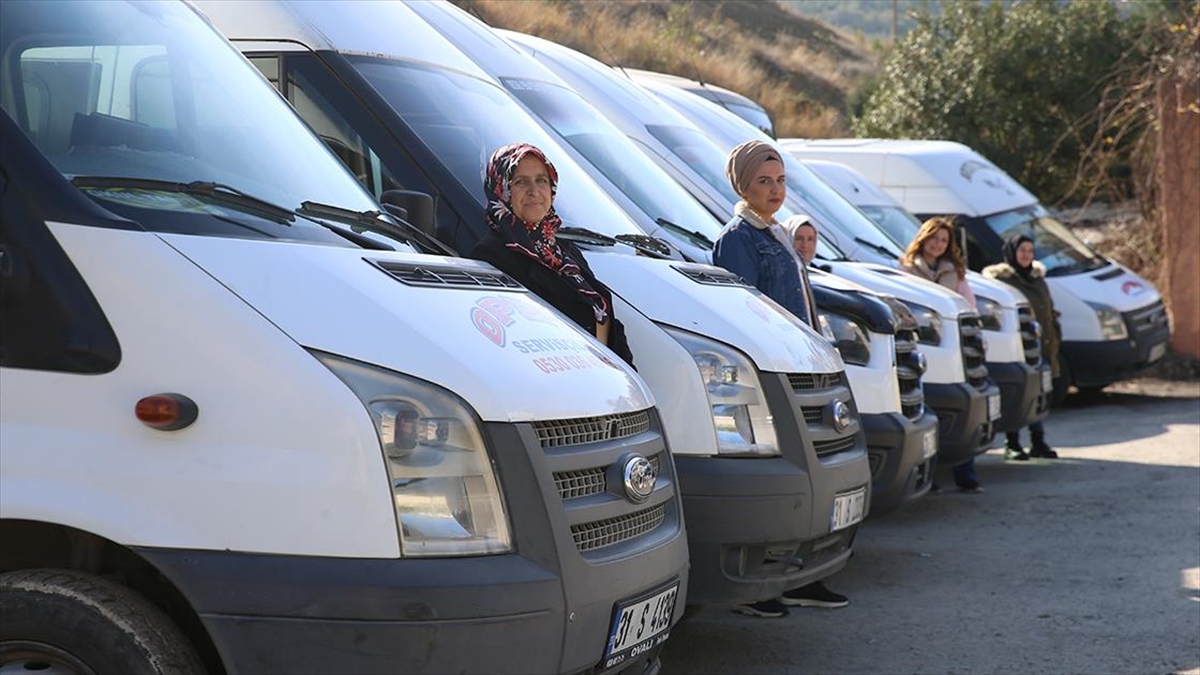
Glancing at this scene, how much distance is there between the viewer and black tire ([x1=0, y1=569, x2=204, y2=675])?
3744mm

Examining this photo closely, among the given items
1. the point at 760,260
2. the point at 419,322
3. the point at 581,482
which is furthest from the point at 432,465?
the point at 760,260

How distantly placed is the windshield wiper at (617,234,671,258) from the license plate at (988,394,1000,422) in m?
3.95

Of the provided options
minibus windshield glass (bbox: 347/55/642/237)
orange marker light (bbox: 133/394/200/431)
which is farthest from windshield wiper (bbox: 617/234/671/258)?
orange marker light (bbox: 133/394/200/431)

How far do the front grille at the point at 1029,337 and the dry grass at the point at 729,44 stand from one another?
3.46 meters

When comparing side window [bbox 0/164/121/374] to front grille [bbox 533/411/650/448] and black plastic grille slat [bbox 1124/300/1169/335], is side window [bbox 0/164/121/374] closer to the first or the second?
front grille [bbox 533/411/650/448]

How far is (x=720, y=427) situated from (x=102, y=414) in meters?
2.67

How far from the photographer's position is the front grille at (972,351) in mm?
10133

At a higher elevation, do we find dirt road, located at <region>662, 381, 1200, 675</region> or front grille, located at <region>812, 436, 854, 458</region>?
front grille, located at <region>812, 436, 854, 458</region>

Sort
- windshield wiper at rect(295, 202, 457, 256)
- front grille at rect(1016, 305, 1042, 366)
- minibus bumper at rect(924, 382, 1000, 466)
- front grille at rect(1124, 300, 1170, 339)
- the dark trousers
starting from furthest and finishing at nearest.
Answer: front grille at rect(1124, 300, 1170, 339) → front grille at rect(1016, 305, 1042, 366) → the dark trousers → minibus bumper at rect(924, 382, 1000, 466) → windshield wiper at rect(295, 202, 457, 256)

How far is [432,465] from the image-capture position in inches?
154

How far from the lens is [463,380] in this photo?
3977mm

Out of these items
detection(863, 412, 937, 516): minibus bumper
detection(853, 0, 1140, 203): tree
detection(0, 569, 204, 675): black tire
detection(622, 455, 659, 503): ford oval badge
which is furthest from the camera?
detection(853, 0, 1140, 203): tree

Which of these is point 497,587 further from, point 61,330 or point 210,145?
point 210,145

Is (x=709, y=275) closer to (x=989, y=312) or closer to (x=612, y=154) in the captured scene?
(x=612, y=154)
